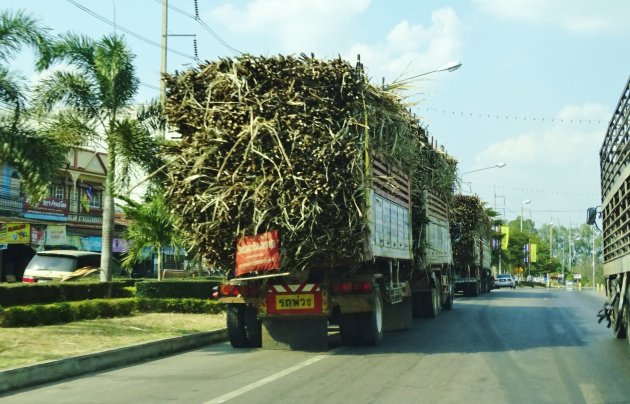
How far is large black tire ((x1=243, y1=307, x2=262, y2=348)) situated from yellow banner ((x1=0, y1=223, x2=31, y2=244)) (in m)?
23.5

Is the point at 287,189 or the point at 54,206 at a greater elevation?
the point at 54,206

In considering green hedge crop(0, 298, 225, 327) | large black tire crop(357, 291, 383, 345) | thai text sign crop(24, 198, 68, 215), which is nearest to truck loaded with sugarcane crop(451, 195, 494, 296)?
green hedge crop(0, 298, 225, 327)

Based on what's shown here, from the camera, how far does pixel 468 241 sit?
3158 centimetres

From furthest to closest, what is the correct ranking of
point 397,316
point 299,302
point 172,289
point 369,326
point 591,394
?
point 172,289 < point 397,316 < point 369,326 < point 299,302 < point 591,394

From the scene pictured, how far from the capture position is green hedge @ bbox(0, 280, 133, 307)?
14.7 m

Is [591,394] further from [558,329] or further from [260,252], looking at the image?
[558,329]

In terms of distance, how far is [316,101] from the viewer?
10469 millimetres

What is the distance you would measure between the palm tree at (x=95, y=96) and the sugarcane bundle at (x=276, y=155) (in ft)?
16.2

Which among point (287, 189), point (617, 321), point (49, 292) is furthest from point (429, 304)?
point (287, 189)

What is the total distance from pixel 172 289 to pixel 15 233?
17.7 metres

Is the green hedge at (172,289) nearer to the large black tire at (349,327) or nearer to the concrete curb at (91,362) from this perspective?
the concrete curb at (91,362)

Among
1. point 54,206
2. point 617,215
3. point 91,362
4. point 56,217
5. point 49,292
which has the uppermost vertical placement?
point 54,206

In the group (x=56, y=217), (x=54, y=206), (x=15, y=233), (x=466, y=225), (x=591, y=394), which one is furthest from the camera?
(x=54, y=206)

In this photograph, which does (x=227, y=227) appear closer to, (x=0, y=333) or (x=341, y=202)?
(x=341, y=202)
